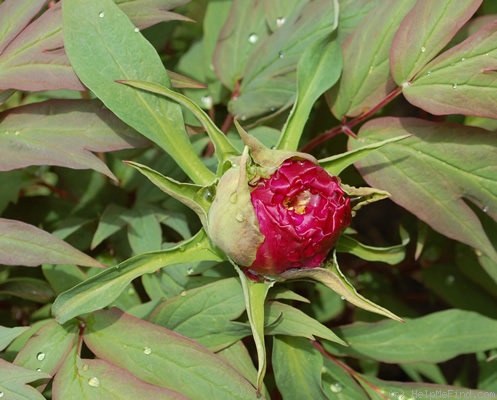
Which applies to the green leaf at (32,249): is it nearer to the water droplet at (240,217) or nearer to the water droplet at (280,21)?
the water droplet at (240,217)

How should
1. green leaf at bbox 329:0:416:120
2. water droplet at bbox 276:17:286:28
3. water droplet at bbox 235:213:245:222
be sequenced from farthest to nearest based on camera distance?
water droplet at bbox 276:17:286:28 < green leaf at bbox 329:0:416:120 < water droplet at bbox 235:213:245:222

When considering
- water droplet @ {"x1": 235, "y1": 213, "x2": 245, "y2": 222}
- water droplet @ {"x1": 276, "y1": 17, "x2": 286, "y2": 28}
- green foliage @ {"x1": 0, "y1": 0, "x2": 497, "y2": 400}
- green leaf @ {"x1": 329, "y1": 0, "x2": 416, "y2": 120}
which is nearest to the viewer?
water droplet @ {"x1": 235, "y1": 213, "x2": 245, "y2": 222}

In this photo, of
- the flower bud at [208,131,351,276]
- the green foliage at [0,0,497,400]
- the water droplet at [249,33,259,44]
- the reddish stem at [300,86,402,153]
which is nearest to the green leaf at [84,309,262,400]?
the green foliage at [0,0,497,400]

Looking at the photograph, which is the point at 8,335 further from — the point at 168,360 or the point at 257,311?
the point at 257,311

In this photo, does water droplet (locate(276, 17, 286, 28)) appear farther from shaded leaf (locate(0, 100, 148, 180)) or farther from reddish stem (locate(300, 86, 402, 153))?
shaded leaf (locate(0, 100, 148, 180))

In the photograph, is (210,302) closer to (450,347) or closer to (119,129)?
(119,129)

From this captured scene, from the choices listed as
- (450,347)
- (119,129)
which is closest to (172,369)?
(119,129)

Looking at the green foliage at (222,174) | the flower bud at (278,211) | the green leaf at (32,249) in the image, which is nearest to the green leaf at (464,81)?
the green foliage at (222,174)
